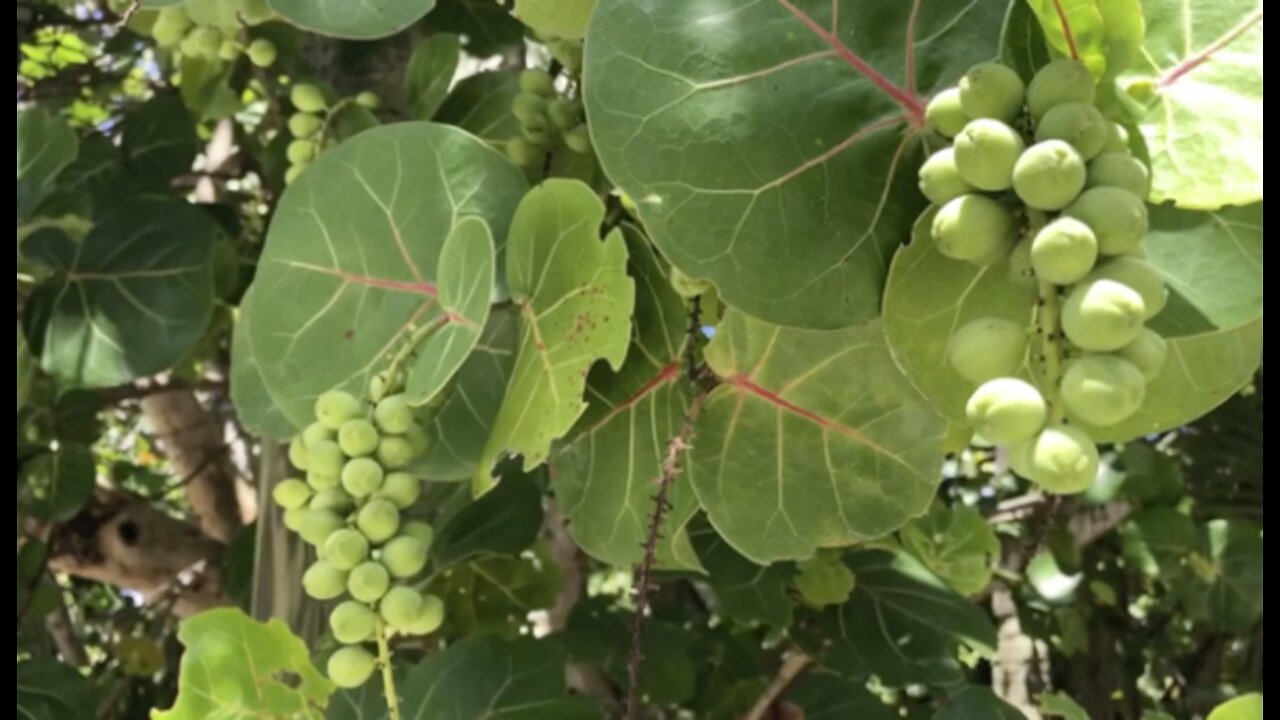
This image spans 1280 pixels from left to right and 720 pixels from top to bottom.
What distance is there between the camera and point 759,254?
1.80 ft

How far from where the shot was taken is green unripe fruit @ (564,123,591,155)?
843 millimetres

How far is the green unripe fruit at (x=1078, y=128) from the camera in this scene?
43 centimetres

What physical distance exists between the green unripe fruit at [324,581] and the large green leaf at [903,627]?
595 millimetres

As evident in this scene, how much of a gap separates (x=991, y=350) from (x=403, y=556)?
356 mm

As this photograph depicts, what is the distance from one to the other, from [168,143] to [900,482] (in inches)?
39.5

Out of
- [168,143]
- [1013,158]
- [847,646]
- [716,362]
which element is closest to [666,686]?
[847,646]

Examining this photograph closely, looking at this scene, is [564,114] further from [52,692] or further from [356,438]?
[52,692]

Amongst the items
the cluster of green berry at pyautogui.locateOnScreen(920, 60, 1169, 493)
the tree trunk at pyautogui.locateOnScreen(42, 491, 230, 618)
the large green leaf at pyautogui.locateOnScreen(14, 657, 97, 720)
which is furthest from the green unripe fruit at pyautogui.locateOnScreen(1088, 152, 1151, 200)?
the tree trunk at pyautogui.locateOnScreen(42, 491, 230, 618)

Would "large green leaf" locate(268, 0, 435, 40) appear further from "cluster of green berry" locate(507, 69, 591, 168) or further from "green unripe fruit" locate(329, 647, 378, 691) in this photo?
"green unripe fruit" locate(329, 647, 378, 691)

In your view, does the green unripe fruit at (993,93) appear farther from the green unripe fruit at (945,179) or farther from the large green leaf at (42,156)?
the large green leaf at (42,156)

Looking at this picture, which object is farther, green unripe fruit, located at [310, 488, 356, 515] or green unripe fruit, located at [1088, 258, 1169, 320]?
green unripe fruit, located at [310, 488, 356, 515]

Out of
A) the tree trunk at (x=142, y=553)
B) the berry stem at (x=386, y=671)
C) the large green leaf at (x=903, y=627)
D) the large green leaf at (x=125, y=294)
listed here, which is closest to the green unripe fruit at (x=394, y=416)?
the berry stem at (x=386, y=671)

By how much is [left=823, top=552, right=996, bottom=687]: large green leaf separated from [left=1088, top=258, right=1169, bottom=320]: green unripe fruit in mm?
751

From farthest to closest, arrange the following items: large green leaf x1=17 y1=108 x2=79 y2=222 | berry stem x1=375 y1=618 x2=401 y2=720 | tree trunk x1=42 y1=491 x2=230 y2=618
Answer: tree trunk x1=42 y1=491 x2=230 y2=618 → large green leaf x1=17 y1=108 x2=79 y2=222 → berry stem x1=375 y1=618 x2=401 y2=720
